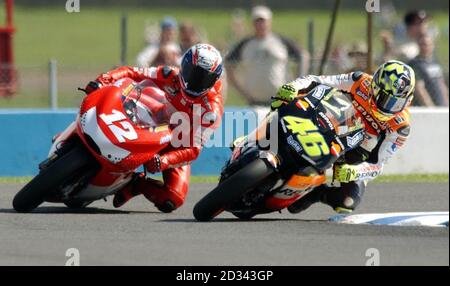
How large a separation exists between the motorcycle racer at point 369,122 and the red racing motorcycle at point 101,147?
3.52 ft

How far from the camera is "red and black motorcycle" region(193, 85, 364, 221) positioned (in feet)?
34.4

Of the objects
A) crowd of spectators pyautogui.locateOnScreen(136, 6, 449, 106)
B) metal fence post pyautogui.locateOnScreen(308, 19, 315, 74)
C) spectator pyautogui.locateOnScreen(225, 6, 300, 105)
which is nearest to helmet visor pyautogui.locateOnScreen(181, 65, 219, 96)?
crowd of spectators pyautogui.locateOnScreen(136, 6, 449, 106)

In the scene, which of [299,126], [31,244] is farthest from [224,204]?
[31,244]

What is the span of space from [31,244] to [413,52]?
369 inches

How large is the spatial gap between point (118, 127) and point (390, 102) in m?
2.22

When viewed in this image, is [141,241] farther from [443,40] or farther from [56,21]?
[56,21]

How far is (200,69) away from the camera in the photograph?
11078 mm

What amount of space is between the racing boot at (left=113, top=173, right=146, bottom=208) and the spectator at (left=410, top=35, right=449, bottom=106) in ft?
18.2

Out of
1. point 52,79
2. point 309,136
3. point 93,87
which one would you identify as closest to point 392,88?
point 309,136

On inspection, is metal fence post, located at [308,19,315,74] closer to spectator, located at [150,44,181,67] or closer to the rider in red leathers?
spectator, located at [150,44,181,67]

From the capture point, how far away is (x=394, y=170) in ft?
50.6

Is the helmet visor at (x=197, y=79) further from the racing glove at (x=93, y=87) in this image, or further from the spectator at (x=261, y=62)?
the spectator at (x=261, y=62)

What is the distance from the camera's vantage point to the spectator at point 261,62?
53.7 ft

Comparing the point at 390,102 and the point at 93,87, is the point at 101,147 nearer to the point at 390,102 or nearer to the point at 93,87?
the point at 93,87
